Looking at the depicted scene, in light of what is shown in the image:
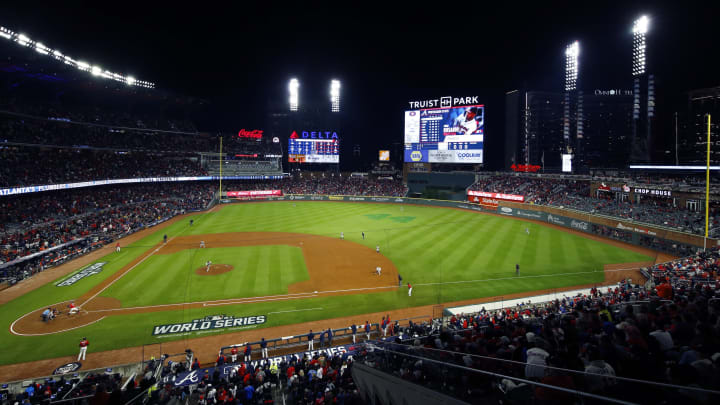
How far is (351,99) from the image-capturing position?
283 feet

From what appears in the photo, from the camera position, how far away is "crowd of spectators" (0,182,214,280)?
90.7 ft

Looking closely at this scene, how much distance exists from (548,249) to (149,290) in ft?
107

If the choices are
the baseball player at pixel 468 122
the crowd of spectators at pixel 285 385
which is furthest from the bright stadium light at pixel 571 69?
the crowd of spectators at pixel 285 385

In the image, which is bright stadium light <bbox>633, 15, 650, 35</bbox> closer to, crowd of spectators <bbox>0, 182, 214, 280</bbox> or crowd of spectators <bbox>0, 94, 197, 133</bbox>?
crowd of spectators <bbox>0, 182, 214, 280</bbox>

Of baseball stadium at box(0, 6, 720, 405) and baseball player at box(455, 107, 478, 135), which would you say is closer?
baseball stadium at box(0, 6, 720, 405)

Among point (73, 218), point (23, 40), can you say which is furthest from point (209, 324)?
point (23, 40)

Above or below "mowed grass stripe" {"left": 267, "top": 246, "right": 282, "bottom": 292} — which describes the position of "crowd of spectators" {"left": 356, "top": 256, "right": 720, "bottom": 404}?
above

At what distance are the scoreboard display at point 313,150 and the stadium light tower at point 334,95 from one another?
11.7 m

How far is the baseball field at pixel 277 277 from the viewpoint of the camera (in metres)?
18.0

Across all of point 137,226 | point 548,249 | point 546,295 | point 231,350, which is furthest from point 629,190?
point 137,226

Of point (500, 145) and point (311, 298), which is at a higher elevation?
point (500, 145)

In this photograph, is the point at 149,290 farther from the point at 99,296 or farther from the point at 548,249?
the point at 548,249

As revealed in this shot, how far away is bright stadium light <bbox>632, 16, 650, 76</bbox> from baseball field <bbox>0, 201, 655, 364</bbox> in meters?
36.0

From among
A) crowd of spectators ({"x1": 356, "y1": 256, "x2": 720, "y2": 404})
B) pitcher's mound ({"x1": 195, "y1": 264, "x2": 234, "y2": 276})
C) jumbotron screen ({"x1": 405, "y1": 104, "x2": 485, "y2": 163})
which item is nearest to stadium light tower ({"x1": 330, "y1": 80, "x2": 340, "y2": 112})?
jumbotron screen ({"x1": 405, "y1": 104, "x2": 485, "y2": 163})
